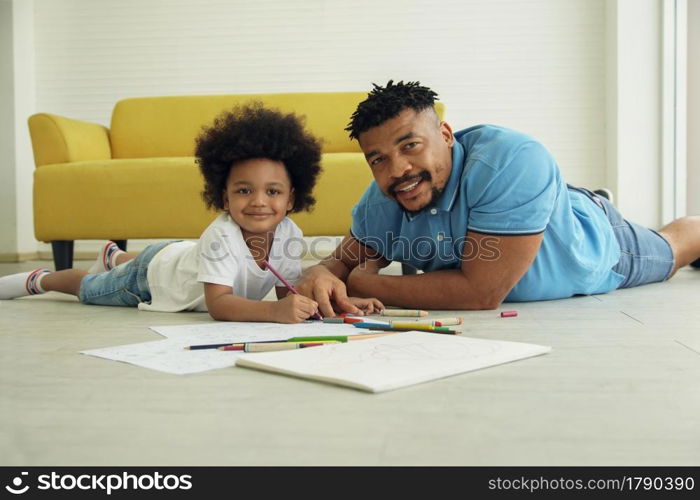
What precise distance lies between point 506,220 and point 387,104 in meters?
0.39

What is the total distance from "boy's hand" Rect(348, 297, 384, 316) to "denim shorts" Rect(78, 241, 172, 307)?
2.08ft

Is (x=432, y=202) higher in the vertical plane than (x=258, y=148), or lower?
lower

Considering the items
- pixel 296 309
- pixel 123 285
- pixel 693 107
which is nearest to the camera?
pixel 296 309

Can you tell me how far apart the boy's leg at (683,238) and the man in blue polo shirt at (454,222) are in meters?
0.54

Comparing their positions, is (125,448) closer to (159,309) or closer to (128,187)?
(159,309)

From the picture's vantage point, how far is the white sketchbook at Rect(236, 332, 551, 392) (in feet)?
3.14

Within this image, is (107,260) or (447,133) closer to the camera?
(447,133)

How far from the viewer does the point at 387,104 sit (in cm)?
166

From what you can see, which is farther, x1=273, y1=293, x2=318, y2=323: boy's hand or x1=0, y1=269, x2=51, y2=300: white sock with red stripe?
x1=0, y1=269, x2=51, y2=300: white sock with red stripe

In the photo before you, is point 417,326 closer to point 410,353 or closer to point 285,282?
point 410,353

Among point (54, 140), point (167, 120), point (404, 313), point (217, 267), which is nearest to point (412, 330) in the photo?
point (404, 313)

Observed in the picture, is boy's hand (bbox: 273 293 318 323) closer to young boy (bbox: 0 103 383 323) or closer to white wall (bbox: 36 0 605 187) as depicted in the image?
young boy (bbox: 0 103 383 323)

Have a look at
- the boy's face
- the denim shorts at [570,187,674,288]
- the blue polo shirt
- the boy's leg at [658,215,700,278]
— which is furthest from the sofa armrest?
the boy's leg at [658,215,700,278]
